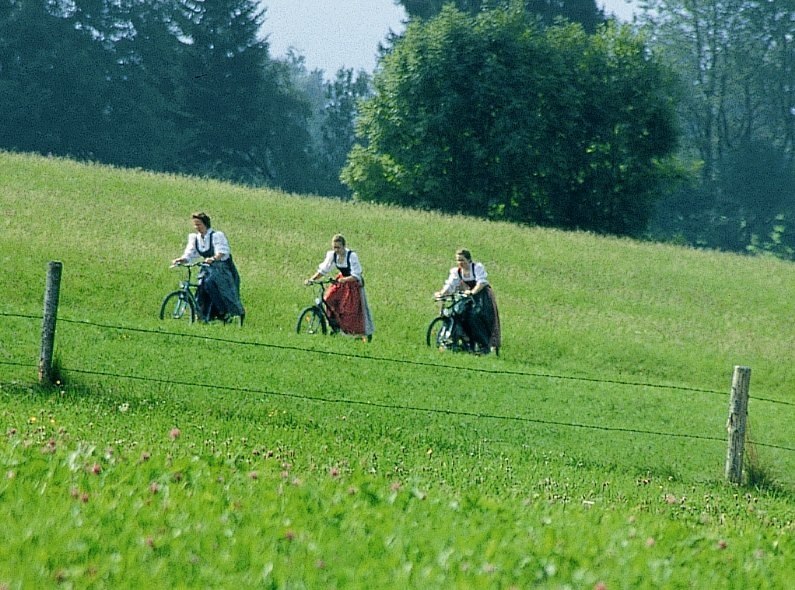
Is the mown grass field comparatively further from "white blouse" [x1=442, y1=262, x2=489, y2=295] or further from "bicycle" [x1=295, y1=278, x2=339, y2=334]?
"white blouse" [x1=442, y1=262, x2=489, y2=295]

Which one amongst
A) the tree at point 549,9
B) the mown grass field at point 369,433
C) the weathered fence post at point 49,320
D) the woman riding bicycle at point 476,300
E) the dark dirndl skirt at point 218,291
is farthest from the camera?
the tree at point 549,9

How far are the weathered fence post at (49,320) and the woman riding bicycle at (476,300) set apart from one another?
933 cm

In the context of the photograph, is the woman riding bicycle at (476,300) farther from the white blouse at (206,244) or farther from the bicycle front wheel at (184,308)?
the bicycle front wheel at (184,308)

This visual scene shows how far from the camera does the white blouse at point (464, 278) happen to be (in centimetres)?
2139

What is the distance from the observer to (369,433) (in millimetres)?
13109

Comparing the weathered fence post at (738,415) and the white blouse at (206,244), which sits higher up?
the white blouse at (206,244)

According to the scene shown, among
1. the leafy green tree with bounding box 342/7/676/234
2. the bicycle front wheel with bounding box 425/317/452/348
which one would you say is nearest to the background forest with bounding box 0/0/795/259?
the leafy green tree with bounding box 342/7/676/234

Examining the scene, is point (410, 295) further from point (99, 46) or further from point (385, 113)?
point (99, 46)

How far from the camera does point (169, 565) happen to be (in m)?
5.65

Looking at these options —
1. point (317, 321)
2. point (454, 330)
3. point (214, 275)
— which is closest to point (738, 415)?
point (454, 330)

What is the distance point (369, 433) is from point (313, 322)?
28.1ft

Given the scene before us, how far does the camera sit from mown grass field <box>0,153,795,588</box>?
240 inches

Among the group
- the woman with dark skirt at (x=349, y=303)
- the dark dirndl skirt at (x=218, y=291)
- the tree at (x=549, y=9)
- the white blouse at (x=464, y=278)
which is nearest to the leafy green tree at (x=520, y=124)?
the tree at (x=549, y=9)

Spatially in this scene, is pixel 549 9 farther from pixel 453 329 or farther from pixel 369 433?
pixel 369 433
